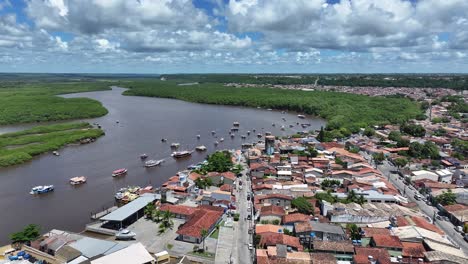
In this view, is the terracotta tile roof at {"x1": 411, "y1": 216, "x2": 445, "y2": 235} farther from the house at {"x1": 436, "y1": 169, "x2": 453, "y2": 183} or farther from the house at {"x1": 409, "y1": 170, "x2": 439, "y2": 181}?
the house at {"x1": 436, "y1": 169, "x2": 453, "y2": 183}

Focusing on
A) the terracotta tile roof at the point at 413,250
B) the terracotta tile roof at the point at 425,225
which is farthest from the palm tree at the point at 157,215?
the terracotta tile roof at the point at 425,225

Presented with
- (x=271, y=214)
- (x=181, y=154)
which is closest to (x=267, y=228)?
(x=271, y=214)

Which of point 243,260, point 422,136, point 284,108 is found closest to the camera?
point 243,260

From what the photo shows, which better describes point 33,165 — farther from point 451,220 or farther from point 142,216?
point 451,220

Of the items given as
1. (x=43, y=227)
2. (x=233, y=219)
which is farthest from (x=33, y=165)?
(x=233, y=219)

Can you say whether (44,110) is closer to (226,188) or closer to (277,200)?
(226,188)

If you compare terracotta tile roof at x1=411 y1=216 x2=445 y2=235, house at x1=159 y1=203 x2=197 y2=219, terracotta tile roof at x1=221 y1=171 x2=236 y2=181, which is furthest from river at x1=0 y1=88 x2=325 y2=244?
terracotta tile roof at x1=411 y1=216 x2=445 y2=235

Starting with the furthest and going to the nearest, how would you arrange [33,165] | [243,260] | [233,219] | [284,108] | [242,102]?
[242,102]
[284,108]
[33,165]
[233,219]
[243,260]
